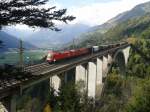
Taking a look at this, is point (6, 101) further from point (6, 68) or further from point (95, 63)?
point (95, 63)

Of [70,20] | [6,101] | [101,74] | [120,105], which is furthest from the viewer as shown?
[101,74]

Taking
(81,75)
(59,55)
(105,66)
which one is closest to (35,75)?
(59,55)

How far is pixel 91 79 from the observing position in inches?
3684

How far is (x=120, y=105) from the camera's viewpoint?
93.5 meters

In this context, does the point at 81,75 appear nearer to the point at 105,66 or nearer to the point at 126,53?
the point at 105,66

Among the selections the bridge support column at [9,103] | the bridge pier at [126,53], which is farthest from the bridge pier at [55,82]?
the bridge pier at [126,53]

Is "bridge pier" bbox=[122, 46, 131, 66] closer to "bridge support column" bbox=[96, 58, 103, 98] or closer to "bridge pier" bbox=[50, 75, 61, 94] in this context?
"bridge support column" bbox=[96, 58, 103, 98]

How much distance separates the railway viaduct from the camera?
124ft

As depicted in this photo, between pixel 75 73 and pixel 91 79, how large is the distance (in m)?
8.64

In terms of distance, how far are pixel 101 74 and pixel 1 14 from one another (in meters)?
89.1

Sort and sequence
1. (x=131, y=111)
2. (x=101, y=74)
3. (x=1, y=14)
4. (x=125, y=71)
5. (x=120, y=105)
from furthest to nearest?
(x=125, y=71) → (x=101, y=74) → (x=120, y=105) → (x=131, y=111) → (x=1, y=14)

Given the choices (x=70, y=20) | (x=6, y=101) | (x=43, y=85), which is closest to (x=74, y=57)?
(x=43, y=85)

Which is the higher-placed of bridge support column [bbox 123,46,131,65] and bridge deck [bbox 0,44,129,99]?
bridge deck [bbox 0,44,129,99]

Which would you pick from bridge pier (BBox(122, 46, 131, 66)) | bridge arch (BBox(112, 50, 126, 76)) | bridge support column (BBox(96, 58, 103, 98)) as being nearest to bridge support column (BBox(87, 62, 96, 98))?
bridge support column (BBox(96, 58, 103, 98))
